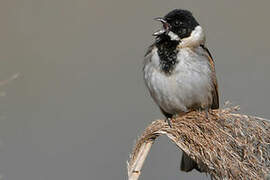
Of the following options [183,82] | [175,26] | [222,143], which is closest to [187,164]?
[183,82]

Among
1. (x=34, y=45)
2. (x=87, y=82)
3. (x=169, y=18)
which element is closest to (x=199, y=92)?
(x=169, y=18)

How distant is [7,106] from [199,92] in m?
1.67

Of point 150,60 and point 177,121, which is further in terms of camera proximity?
point 150,60

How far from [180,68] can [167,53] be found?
109mm

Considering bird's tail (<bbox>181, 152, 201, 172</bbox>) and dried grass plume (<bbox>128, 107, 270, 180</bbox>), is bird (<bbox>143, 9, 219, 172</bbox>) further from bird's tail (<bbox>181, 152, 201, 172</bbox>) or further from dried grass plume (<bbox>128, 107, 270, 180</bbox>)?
dried grass plume (<bbox>128, 107, 270, 180</bbox>)

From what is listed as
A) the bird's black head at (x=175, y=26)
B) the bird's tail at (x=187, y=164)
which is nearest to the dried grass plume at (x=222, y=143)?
the bird's tail at (x=187, y=164)

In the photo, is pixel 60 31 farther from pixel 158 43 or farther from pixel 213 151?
pixel 213 151

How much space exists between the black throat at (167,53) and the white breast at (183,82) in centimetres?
2

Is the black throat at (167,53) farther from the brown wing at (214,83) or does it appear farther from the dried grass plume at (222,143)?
the dried grass plume at (222,143)

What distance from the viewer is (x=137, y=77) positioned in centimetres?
499

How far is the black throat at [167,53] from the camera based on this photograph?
11.7 ft

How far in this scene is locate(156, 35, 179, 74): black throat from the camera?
3.58m

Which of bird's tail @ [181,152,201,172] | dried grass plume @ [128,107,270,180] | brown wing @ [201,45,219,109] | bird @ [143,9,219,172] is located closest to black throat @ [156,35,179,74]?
bird @ [143,9,219,172]

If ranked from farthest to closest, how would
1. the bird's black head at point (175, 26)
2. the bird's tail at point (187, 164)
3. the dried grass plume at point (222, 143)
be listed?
1. the bird's black head at point (175, 26)
2. the bird's tail at point (187, 164)
3. the dried grass plume at point (222, 143)
